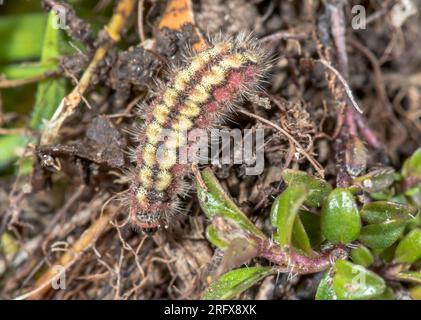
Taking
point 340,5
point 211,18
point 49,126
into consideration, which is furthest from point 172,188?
point 340,5

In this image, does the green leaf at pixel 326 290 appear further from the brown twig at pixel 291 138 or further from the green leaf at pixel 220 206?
the brown twig at pixel 291 138

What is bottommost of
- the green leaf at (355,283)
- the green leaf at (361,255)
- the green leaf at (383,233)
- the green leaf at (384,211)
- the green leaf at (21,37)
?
the green leaf at (355,283)

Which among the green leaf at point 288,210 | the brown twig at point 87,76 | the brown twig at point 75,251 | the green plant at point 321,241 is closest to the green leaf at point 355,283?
the green plant at point 321,241

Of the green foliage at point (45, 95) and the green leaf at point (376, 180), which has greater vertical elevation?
the green foliage at point (45, 95)

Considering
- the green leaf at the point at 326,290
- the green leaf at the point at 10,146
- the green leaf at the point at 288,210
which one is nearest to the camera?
the green leaf at the point at 288,210

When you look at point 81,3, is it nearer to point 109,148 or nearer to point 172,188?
point 109,148
